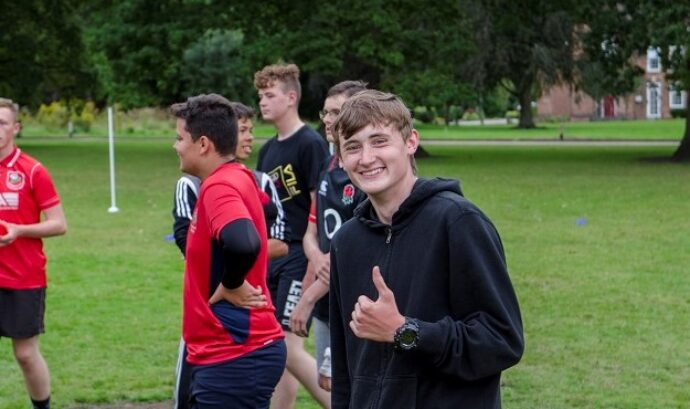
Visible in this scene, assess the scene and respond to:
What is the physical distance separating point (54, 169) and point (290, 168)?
28.1m

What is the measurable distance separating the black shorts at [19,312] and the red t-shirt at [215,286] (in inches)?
85.6

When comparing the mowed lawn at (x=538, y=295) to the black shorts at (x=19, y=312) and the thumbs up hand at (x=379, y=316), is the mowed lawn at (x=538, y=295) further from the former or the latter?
the thumbs up hand at (x=379, y=316)

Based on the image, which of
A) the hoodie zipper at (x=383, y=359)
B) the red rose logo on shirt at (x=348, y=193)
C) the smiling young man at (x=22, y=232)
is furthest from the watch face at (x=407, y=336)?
the smiling young man at (x=22, y=232)

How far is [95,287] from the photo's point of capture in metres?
12.7

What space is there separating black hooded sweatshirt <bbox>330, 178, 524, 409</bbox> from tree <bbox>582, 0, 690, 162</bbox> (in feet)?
94.5

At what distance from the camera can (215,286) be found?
5.05 metres

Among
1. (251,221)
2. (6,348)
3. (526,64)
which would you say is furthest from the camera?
(526,64)

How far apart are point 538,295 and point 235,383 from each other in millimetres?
7064

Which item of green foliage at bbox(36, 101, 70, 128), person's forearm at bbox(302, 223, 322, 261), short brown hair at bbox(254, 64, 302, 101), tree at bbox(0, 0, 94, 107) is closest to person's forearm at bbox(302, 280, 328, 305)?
person's forearm at bbox(302, 223, 322, 261)

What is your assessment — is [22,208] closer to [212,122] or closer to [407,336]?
[212,122]

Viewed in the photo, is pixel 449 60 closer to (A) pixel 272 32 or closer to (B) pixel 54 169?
(A) pixel 272 32

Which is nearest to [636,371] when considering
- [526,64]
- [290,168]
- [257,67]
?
[290,168]

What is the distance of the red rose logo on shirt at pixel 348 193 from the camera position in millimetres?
5995

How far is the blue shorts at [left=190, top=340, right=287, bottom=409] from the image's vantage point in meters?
5.05
